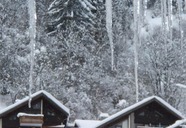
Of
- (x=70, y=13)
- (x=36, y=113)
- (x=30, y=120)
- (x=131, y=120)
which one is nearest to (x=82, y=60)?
(x=70, y=13)

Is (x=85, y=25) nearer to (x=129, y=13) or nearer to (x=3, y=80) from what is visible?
(x=129, y=13)

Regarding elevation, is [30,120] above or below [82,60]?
below

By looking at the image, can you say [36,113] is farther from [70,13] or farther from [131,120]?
[70,13]

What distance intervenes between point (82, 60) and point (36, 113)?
1599 cm

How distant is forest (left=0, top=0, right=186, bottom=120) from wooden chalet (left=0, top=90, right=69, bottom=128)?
10513mm

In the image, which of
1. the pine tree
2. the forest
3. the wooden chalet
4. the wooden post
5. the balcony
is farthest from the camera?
the pine tree

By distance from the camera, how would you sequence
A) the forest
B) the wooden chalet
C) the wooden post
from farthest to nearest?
the forest < the wooden post < the wooden chalet

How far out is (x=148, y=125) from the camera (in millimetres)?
22922

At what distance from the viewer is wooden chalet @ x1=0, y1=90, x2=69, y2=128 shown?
22.1m

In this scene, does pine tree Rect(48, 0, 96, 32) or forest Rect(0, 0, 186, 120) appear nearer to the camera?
forest Rect(0, 0, 186, 120)

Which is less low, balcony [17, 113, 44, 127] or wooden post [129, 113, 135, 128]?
balcony [17, 113, 44, 127]

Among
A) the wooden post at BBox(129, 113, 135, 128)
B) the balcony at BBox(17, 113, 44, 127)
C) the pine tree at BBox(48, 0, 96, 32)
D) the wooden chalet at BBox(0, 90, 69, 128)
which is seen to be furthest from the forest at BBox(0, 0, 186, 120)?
the balcony at BBox(17, 113, 44, 127)

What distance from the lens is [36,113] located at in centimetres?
2436

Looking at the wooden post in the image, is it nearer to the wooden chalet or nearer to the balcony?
the wooden chalet
